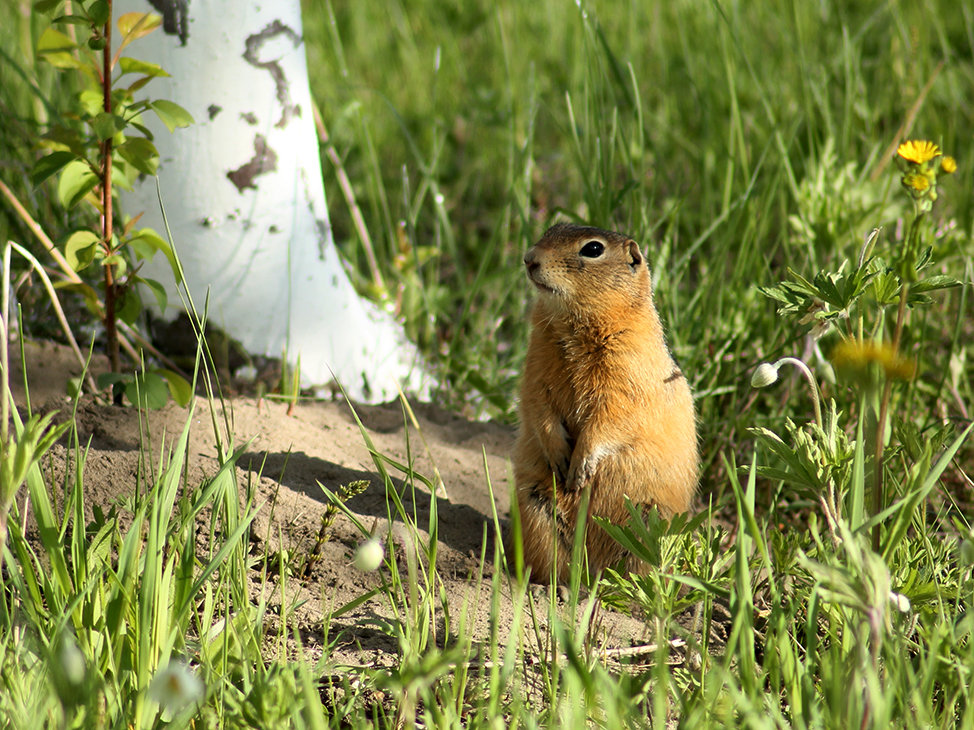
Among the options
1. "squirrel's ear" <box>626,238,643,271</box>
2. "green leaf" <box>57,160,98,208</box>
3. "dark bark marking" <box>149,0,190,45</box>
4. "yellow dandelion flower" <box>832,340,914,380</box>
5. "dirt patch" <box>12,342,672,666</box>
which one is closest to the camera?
"yellow dandelion flower" <box>832,340,914,380</box>

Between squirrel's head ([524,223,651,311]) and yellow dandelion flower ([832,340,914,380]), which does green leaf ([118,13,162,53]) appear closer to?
squirrel's head ([524,223,651,311])

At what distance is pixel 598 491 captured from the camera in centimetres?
302

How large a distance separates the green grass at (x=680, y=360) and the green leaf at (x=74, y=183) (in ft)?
2.41

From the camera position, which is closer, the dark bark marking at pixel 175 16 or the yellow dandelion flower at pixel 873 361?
the yellow dandelion flower at pixel 873 361

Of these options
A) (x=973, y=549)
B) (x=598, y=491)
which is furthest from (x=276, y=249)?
(x=973, y=549)

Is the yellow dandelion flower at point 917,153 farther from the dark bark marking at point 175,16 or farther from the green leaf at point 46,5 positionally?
the dark bark marking at point 175,16

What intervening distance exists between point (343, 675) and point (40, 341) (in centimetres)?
210

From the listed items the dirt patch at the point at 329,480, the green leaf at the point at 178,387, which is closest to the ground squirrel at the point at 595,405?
the dirt patch at the point at 329,480

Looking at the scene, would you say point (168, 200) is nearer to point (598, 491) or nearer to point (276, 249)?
point (276, 249)

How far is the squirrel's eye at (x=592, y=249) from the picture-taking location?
314 centimetres

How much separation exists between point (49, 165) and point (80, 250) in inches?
10.0

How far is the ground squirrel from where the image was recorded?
3008 millimetres

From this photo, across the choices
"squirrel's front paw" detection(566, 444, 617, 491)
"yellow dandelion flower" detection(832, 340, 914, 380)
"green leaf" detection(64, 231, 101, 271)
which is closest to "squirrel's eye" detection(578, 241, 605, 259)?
"squirrel's front paw" detection(566, 444, 617, 491)

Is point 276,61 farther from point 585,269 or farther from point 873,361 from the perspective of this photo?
point 873,361
